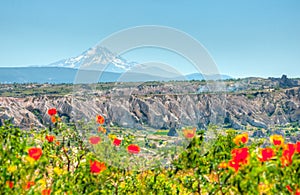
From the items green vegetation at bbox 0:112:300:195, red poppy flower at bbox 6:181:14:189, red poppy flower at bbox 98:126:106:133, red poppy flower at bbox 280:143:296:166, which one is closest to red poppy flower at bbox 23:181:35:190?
green vegetation at bbox 0:112:300:195

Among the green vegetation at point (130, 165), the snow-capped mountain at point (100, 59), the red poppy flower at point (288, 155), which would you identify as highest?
the snow-capped mountain at point (100, 59)

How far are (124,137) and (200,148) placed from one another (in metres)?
1.31

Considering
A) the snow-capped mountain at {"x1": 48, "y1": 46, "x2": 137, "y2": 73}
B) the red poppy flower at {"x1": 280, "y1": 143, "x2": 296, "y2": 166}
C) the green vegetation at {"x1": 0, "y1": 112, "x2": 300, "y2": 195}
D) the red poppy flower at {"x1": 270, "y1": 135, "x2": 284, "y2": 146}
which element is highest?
the snow-capped mountain at {"x1": 48, "y1": 46, "x2": 137, "y2": 73}

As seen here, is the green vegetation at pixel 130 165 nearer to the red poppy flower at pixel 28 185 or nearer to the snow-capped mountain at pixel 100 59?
the red poppy flower at pixel 28 185

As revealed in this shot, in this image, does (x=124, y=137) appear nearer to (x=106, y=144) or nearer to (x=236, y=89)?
(x=106, y=144)

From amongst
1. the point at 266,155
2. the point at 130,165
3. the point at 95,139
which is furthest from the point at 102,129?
the point at 266,155

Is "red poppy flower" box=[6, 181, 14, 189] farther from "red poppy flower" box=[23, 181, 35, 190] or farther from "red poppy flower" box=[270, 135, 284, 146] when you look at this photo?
"red poppy flower" box=[270, 135, 284, 146]

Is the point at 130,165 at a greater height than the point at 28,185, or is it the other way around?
the point at 28,185

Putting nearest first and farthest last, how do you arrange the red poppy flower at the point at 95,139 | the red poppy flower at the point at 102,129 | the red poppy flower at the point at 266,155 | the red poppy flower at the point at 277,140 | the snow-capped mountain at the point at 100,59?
1. the red poppy flower at the point at 266,155
2. the red poppy flower at the point at 277,140
3. the red poppy flower at the point at 95,139
4. the red poppy flower at the point at 102,129
5. the snow-capped mountain at the point at 100,59

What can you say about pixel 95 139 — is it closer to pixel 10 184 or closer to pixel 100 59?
pixel 100 59

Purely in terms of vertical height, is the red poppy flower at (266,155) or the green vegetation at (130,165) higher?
the red poppy flower at (266,155)

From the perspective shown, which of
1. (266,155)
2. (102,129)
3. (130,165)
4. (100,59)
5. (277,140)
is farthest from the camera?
(100,59)

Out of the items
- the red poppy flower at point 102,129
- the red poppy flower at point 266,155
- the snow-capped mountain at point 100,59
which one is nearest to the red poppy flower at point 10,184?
the red poppy flower at point 266,155

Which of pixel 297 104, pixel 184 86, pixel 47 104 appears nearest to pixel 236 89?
pixel 297 104
